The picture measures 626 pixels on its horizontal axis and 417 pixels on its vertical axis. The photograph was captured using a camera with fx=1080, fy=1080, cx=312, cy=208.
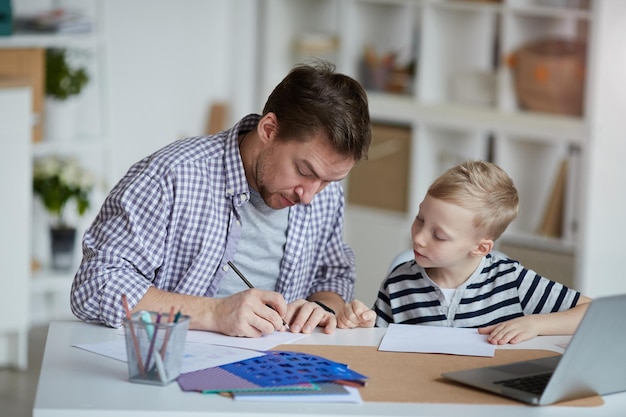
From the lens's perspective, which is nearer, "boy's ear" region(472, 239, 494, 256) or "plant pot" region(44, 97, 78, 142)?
"boy's ear" region(472, 239, 494, 256)

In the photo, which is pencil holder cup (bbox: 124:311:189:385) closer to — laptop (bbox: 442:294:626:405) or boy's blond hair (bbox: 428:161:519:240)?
laptop (bbox: 442:294:626:405)

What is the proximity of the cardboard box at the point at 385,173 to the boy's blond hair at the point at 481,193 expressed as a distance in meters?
2.55

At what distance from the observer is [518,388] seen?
A: 1729mm

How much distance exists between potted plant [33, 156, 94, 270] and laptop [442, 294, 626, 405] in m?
3.06

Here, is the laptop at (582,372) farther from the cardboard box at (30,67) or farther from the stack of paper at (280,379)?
the cardboard box at (30,67)

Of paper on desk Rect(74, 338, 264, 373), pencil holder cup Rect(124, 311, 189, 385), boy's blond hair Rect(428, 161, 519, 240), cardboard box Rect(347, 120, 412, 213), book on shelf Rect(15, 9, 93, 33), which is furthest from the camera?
cardboard box Rect(347, 120, 412, 213)

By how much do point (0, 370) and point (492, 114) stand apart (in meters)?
2.23

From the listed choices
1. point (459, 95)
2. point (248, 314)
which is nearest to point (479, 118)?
point (459, 95)

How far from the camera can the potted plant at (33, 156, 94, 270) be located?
456 cm

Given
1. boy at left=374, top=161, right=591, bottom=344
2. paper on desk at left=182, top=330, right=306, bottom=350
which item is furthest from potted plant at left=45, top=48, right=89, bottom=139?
paper on desk at left=182, top=330, right=306, bottom=350

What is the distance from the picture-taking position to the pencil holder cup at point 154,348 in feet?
5.53

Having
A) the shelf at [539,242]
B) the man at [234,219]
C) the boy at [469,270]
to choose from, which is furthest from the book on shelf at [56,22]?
the boy at [469,270]

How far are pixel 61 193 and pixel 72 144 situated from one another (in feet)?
0.70

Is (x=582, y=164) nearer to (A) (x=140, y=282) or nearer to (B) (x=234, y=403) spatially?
(A) (x=140, y=282)
